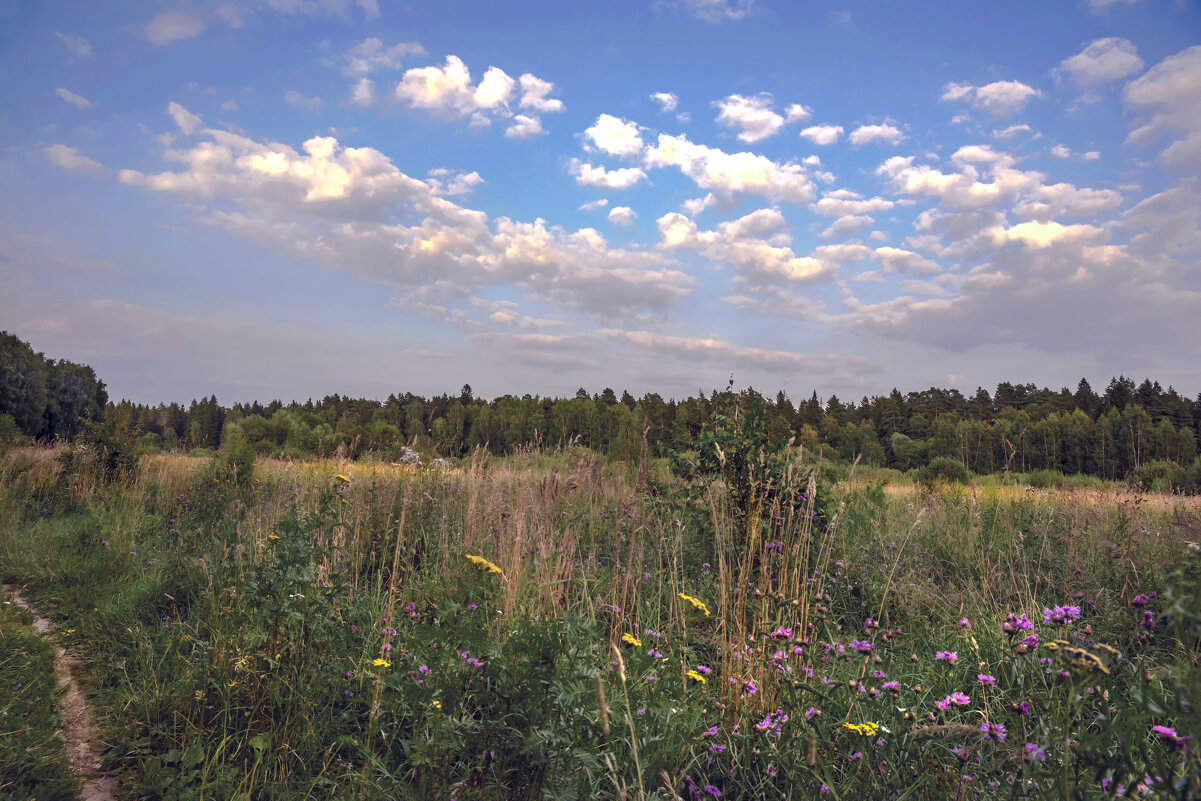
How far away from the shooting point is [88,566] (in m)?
5.45

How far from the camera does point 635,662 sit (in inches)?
85.8

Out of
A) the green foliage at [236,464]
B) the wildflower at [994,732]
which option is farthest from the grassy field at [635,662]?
the green foliage at [236,464]

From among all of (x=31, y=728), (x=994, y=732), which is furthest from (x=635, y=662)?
(x=31, y=728)

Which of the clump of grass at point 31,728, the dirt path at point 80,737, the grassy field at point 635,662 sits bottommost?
the dirt path at point 80,737

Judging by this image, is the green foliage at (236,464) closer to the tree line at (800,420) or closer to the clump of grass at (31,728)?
the tree line at (800,420)

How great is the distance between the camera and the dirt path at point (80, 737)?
256 cm

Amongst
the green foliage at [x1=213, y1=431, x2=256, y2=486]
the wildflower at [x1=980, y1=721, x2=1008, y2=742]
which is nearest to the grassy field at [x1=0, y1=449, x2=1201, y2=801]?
the wildflower at [x1=980, y1=721, x2=1008, y2=742]

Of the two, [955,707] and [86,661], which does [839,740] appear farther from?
[86,661]

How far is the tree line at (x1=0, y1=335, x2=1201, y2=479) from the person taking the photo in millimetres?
16641

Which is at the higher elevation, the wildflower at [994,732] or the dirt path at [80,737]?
the wildflower at [994,732]

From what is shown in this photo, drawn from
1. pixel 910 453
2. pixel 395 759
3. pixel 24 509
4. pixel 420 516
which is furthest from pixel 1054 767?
pixel 910 453

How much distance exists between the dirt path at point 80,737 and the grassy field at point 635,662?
0.07 metres

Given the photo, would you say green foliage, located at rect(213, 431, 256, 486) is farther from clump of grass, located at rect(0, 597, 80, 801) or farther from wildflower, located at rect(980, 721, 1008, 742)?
wildflower, located at rect(980, 721, 1008, 742)

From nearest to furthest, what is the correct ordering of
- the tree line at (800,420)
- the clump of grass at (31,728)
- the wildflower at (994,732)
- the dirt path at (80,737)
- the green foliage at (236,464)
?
the wildflower at (994,732)
the clump of grass at (31,728)
the dirt path at (80,737)
the green foliage at (236,464)
the tree line at (800,420)
